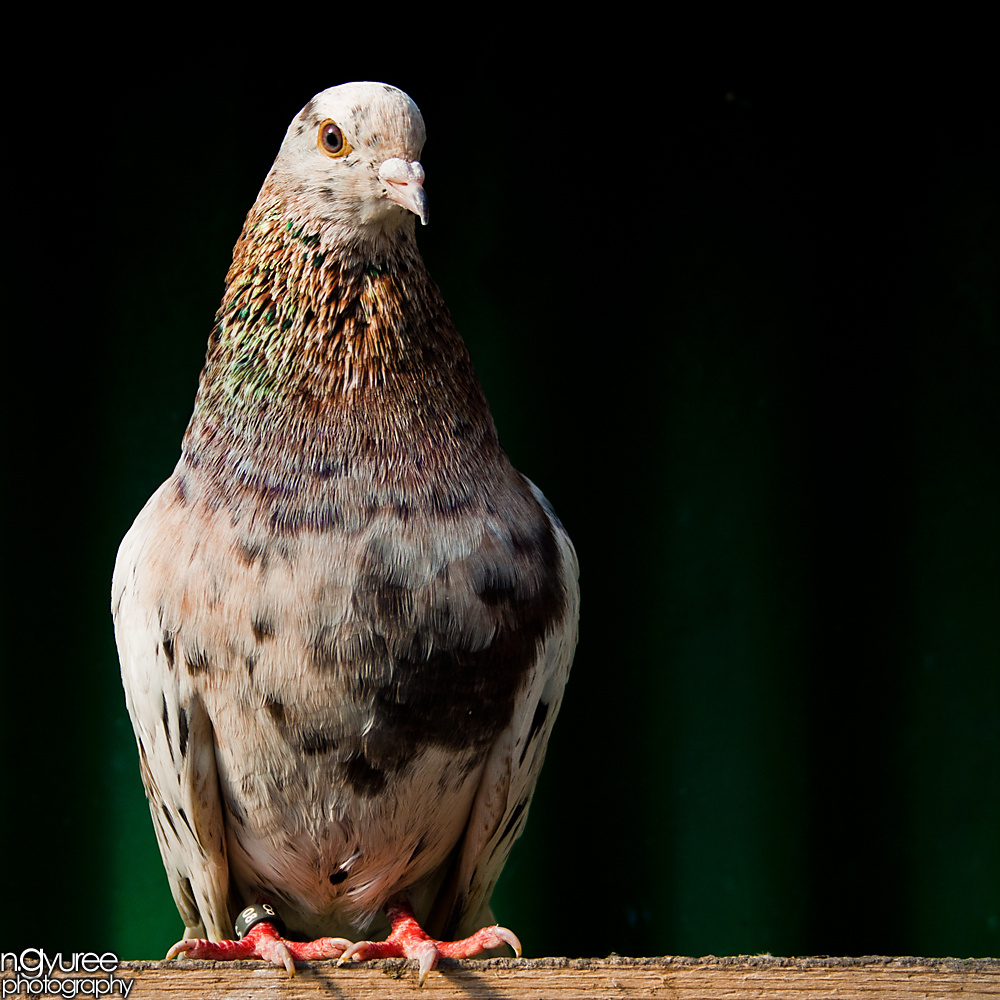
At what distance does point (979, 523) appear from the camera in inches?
83.6

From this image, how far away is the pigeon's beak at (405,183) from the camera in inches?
50.3

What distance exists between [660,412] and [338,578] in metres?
0.98

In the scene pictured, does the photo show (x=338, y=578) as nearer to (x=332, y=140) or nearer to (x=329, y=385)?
(x=329, y=385)

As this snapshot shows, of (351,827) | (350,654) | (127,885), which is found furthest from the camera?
(127,885)

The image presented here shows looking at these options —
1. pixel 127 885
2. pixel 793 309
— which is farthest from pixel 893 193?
pixel 127 885

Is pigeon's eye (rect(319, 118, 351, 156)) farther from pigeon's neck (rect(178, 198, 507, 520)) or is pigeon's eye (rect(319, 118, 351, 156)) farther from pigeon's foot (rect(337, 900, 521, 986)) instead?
pigeon's foot (rect(337, 900, 521, 986))

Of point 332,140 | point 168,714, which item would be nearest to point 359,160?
point 332,140

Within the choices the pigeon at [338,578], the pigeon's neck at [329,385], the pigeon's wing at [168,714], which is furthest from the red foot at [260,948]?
the pigeon's neck at [329,385]

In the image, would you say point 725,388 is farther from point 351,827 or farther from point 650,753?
point 351,827

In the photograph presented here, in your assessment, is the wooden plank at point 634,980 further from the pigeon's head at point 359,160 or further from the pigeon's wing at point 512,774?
the pigeon's head at point 359,160

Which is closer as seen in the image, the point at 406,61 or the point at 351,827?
the point at 351,827

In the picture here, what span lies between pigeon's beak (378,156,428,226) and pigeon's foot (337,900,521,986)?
816 mm

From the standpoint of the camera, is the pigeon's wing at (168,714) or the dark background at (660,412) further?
the dark background at (660,412)

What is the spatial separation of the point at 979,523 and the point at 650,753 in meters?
0.76
